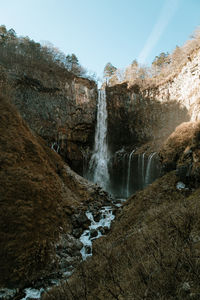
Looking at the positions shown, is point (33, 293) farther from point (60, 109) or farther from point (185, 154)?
point (60, 109)

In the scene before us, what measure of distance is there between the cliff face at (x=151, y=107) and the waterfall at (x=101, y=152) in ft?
3.95

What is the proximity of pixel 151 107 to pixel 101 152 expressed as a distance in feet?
39.9

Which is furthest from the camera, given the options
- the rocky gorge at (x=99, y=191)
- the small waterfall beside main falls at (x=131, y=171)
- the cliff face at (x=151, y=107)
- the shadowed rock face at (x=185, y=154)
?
the cliff face at (x=151, y=107)

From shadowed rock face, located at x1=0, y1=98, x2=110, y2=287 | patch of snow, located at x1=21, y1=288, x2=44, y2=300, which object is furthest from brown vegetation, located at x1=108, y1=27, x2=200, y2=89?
patch of snow, located at x1=21, y1=288, x2=44, y2=300

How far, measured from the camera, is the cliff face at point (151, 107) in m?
23.2

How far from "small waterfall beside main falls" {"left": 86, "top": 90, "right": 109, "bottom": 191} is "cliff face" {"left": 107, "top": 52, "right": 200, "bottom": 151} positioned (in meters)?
1.20

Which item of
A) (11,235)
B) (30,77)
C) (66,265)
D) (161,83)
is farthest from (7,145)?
(161,83)

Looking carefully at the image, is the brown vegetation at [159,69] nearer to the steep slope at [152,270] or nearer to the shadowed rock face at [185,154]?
the shadowed rock face at [185,154]

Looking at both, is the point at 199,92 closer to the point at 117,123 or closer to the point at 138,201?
the point at 117,123

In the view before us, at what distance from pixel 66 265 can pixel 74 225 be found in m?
3.20

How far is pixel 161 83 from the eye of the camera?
93.2 feet

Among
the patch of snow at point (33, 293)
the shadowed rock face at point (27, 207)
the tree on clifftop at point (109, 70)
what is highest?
the tree on clifftop at point (109, 70)

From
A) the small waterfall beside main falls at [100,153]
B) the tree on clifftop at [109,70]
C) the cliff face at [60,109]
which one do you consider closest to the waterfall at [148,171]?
the small waterfall beside main falls at [100,153]

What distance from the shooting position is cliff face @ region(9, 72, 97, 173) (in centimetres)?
2558
